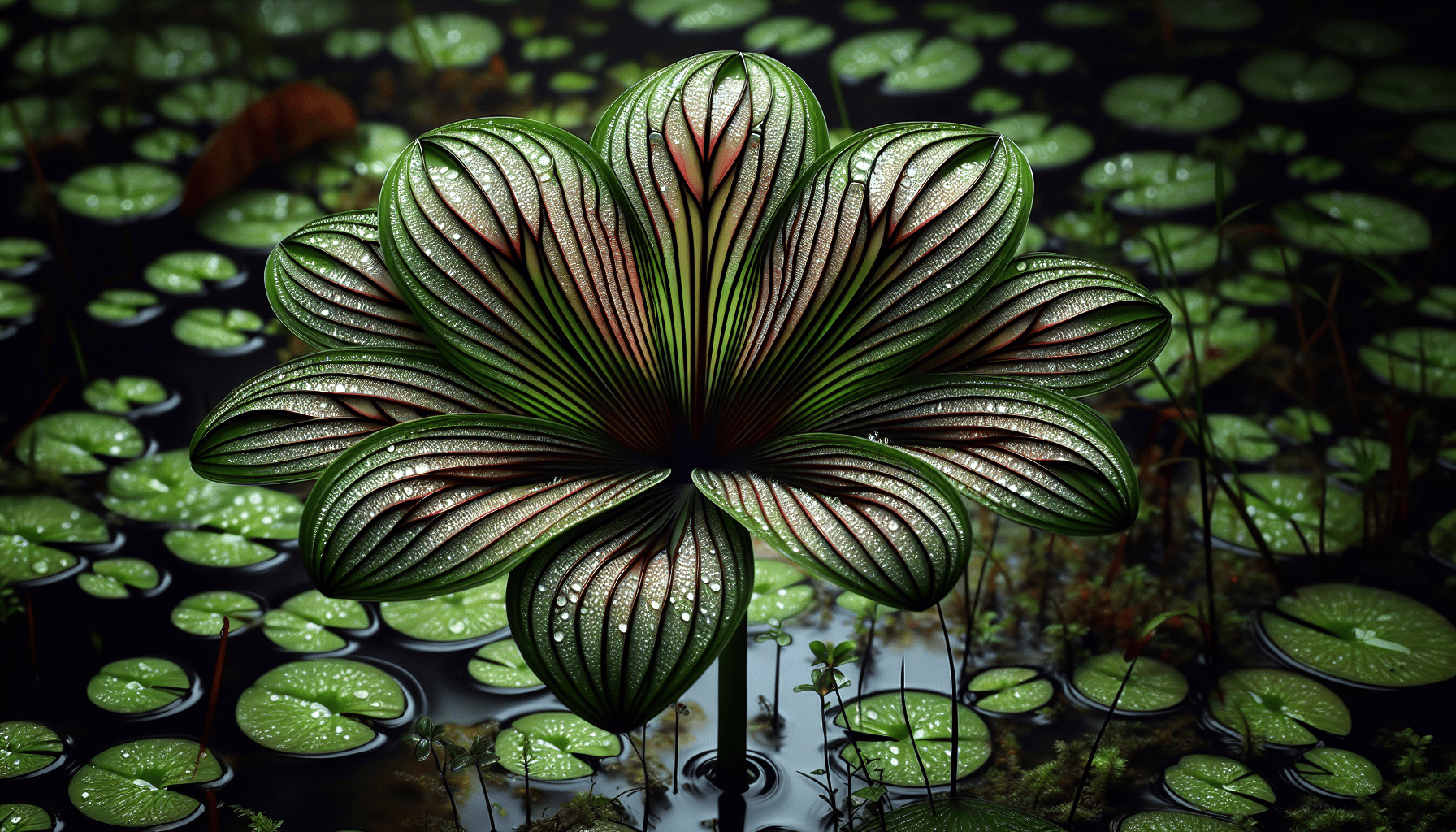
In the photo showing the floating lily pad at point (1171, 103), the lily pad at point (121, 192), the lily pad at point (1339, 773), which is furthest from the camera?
the floating lily pad at point (1171, 103)

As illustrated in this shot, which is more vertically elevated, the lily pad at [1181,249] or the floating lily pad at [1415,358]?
the lily pad at [1181,249]

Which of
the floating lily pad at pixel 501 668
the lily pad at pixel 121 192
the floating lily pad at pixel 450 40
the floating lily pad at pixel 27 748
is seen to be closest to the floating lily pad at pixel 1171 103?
the floating lily pad at pixel 450 40

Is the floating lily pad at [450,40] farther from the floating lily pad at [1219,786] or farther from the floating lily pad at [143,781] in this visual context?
the floating lily pad at [1219,786]

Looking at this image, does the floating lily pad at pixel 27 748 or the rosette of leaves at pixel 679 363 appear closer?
the rosette of leaves at pixel 679 363

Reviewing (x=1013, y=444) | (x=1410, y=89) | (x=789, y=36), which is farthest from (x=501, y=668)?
(x=1410, y=89)

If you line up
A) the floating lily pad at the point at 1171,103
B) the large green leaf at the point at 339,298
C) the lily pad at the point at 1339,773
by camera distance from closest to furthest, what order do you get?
1. the large green leaf at the point at 339,298
2. the lily pad at the point at 1339,773
3. the floating lily pad at the point at 1171,103

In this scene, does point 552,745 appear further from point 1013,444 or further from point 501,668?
point 1013,444

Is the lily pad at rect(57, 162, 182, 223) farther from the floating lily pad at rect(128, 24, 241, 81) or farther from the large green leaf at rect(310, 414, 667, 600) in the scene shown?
the large green leaf at rect(310, 414, 667, 600)
